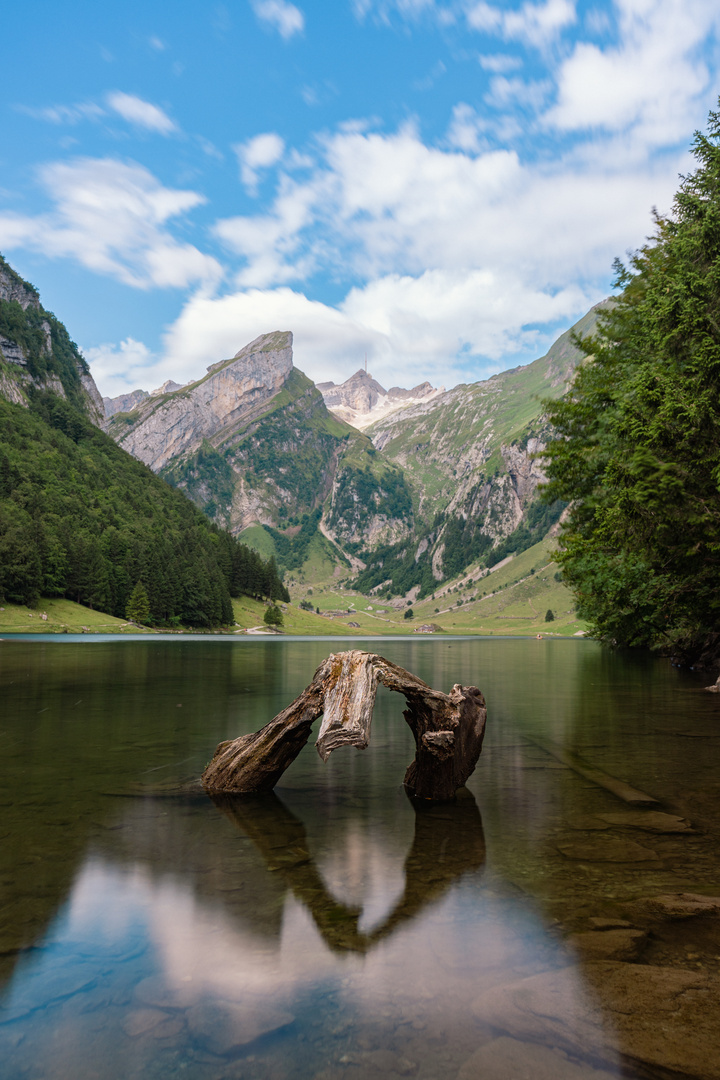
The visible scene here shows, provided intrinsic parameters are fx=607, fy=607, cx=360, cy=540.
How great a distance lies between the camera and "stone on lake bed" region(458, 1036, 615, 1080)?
4.97 meters

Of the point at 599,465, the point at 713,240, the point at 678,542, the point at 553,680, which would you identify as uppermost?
the point at 713,240

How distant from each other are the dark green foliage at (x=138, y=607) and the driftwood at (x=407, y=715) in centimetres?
15404

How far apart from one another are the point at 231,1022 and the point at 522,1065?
9.00ft

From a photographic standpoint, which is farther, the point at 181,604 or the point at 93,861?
the point at 181,604

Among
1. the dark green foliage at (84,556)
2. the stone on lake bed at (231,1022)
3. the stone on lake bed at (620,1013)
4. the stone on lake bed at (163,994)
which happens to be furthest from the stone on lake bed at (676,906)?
the dark green foliage at (84,556)

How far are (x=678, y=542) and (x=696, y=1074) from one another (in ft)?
90.7

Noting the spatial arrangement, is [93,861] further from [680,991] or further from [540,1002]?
[680,991]

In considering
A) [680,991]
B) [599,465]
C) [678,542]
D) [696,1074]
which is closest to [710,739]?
[678,542]

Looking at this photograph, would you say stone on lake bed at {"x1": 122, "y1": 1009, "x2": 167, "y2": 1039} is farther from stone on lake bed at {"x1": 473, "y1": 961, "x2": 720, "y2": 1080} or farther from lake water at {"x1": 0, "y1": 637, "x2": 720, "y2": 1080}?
stone on lake bed at {"x1": 473, "y1": 961, "x2": 720, "y2": 1080}

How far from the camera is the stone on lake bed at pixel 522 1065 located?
497 cm

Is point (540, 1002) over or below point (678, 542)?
below

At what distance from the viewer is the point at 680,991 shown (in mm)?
6070

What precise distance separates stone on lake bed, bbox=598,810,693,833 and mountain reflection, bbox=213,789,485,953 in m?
2.71

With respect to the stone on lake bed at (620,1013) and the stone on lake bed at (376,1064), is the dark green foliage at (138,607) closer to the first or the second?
the stone on lake bed at (620,1013)
